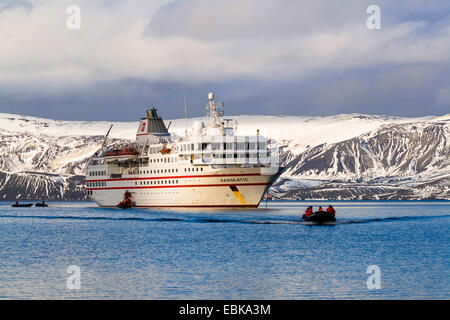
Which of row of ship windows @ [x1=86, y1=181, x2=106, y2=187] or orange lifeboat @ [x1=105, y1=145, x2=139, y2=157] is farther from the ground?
orange lifeboat @ [x1=105, y1=145, x2=139, y2=157]

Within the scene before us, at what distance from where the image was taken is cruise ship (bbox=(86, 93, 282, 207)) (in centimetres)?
13000

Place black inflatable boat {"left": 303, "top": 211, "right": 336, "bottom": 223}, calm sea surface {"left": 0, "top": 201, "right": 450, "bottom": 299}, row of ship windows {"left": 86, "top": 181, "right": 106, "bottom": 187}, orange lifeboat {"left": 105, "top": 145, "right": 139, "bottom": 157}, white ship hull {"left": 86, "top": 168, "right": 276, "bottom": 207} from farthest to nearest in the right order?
row of ship windows {"left": 86, "top": 181, "right": 106, "bottom": 187}, orange lifeboat {"left": 105, "top": 145, "right": 139, "bottom": 157}, white ship hull {"left": 86, "top": 168, "right": 276, "bottom": 207}, black inflatable boat {"left": 303, "top": 211, "right": 336, "bottom": 223}, calm sea surface {"left": 0, "top": 201, "right": 450, "bottom": 299}

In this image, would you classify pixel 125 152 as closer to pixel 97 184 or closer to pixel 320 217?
pixel 97 184

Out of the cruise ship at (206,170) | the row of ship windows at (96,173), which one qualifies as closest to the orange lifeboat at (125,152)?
the cruise ship at (206,170)

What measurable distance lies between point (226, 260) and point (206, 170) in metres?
69.3

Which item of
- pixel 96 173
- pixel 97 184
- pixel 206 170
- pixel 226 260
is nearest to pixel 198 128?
pixel 206 170

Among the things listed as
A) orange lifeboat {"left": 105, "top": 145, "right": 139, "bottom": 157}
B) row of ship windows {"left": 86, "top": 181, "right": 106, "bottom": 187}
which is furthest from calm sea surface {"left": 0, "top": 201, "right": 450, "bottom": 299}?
row of ship windows {"left": 86, "top": 181, "right": 106, "bottom": 187}

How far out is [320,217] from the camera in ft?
334

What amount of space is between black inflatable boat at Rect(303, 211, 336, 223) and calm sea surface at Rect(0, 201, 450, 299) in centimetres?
182

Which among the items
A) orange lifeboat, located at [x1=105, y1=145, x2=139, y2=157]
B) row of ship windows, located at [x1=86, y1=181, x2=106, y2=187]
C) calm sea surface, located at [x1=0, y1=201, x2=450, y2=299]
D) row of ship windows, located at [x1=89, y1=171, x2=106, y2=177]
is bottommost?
calm sea surface, located at [x1=0, y1=201, x2=450, y2=299]

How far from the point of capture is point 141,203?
153000 mm

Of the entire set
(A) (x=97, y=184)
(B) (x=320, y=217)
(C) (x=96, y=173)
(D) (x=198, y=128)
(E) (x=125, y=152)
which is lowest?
(B) (x=320, y=217)

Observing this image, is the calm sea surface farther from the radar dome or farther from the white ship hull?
the radar dome
